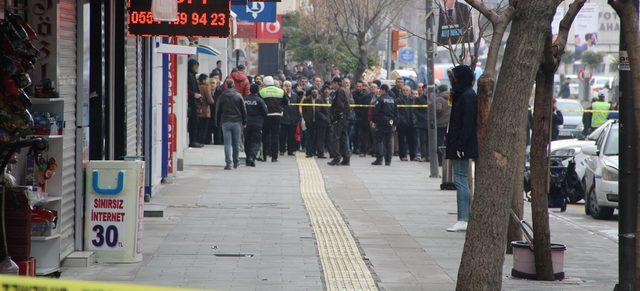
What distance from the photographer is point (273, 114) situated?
2683 centimetres

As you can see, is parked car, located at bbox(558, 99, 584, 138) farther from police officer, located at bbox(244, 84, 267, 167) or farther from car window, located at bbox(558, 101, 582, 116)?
police officer, located at bbox(244, 84, 267, 167)

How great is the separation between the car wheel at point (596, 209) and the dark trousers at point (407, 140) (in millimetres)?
10871

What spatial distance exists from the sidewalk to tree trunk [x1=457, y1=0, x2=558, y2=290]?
1270 mm

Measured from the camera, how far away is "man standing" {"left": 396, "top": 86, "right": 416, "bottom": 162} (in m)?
28.8

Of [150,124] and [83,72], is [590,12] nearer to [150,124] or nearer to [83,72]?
[150,124]

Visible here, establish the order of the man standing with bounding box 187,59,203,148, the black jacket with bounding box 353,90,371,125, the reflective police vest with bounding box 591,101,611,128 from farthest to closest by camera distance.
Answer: the reflective police vest with bounding box 591,101,611,128
the black jacket with bounding box 353,90,371,125
the man standing with bounding box 187,59,203,148

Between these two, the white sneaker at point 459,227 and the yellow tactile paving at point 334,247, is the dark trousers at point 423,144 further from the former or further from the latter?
the white sneaker at point 459,227

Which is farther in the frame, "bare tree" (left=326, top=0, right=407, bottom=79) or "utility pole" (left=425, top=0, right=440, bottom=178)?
"bare tree" (left=326, top=0, right=407, bottom=79)

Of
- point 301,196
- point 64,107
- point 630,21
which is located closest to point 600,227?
point 301,196

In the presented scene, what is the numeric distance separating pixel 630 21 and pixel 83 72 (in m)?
4.67

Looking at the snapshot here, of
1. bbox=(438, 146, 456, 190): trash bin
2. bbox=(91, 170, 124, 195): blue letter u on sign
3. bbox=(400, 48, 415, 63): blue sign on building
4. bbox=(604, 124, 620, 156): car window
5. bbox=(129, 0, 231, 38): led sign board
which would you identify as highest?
bbox=(400, 48, 415, 63): blue sign on building

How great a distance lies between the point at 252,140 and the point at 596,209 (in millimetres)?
9297

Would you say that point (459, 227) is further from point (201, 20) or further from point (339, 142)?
point (339, 142)

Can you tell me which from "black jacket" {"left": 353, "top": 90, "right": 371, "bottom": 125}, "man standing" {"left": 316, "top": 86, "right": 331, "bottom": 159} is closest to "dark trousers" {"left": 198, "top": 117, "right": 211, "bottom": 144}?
"man standing" {"left": 316, "top": 86, "right": 331, "bottom": 159}
